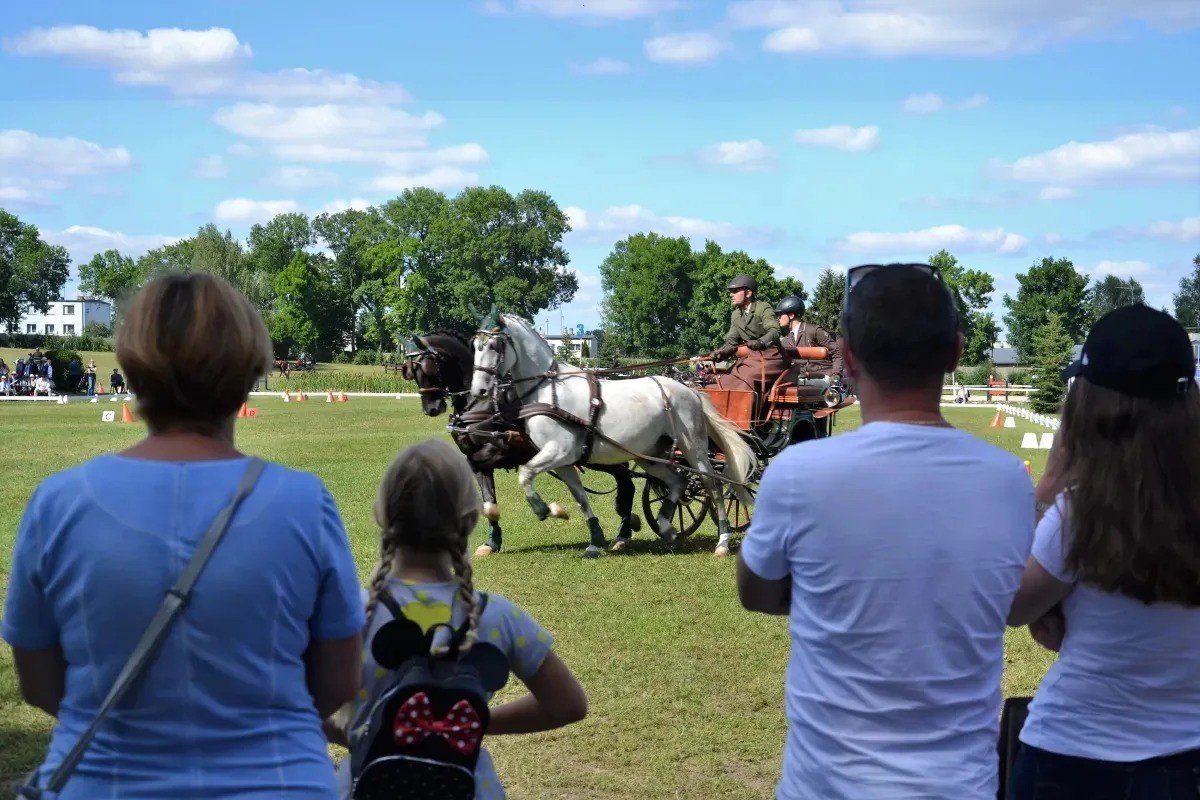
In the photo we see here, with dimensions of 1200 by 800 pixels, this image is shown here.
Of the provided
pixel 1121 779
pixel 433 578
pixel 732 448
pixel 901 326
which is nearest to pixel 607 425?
pixel 732 448

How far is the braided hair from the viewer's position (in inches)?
103

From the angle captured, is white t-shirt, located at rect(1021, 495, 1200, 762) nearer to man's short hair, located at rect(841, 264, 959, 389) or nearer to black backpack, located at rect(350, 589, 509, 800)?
man's short hair, located at rect(841, 264, 959, 389)

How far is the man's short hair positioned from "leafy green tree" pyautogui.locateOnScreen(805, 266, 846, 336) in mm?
85387

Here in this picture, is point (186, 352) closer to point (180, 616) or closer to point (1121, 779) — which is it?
point (180, 616)

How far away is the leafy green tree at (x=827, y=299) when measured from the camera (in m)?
91.7

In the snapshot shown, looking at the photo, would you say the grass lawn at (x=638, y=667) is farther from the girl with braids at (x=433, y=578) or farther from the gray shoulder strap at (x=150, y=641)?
the gray shoulder strap at (x=150, y=641)

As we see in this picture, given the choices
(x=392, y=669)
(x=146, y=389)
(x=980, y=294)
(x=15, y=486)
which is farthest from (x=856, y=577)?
(x=980, y=294)

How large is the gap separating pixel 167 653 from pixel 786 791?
3.84 feet

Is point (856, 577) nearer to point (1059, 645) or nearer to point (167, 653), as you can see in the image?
point (1059, 645)

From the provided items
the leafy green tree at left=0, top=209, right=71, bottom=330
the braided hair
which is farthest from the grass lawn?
the leafy green tree at left=0, top=209, right=71, bottom=330

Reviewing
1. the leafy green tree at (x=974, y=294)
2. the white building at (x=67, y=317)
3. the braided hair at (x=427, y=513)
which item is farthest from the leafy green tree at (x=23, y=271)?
the braided hair at (x=427, y=513)

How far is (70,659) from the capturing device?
224 cm

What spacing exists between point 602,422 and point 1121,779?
9731 mm

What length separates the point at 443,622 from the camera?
2.59 m
